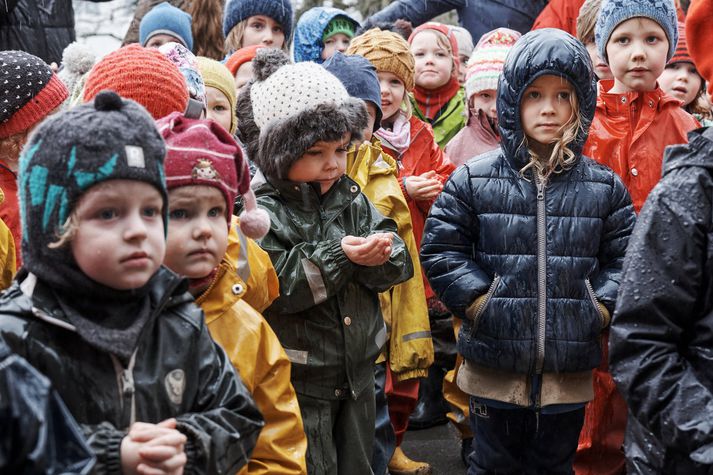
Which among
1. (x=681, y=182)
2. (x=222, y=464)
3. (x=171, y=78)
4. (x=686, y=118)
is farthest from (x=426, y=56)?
(x=222, y=464)

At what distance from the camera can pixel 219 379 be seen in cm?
248

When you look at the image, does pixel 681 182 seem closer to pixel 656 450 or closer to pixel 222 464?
pixel 656 450

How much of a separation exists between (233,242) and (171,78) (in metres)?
0.66

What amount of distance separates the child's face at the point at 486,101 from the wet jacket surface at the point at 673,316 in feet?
11.7

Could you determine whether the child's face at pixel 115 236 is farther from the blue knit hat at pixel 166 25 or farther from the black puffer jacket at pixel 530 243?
the blue knit hat at pixel 166 25

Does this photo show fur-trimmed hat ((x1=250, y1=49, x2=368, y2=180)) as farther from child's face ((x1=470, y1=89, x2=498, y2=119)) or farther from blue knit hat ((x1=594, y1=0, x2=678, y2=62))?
child's face ((x1=470, y1=89, x2=498, y2=119))

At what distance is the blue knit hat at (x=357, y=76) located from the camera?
199 inches

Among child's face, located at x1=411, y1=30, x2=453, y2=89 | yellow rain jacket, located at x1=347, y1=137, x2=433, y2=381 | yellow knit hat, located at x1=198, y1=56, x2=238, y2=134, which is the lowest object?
yellow rain jacket, located at x1=347, y1=137, x2=433, y2=381

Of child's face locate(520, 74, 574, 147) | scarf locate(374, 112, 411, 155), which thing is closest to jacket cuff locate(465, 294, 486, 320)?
child's face locate(520, 74, 574, 147)

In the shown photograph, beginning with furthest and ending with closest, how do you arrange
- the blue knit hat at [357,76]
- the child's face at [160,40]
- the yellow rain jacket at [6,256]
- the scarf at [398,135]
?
the child's face at [160,40]
the scarf at [398,135]
the blue knit hat at [357,76]
the yellow rain jacket at [6,256]

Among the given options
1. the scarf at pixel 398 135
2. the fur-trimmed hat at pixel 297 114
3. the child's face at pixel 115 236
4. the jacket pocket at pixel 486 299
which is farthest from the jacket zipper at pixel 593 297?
the child's face at pixel 115 236

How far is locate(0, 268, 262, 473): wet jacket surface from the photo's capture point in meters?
2.16

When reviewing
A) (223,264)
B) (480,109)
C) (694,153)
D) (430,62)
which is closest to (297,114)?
(223,264)

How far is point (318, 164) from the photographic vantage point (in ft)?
12.8
